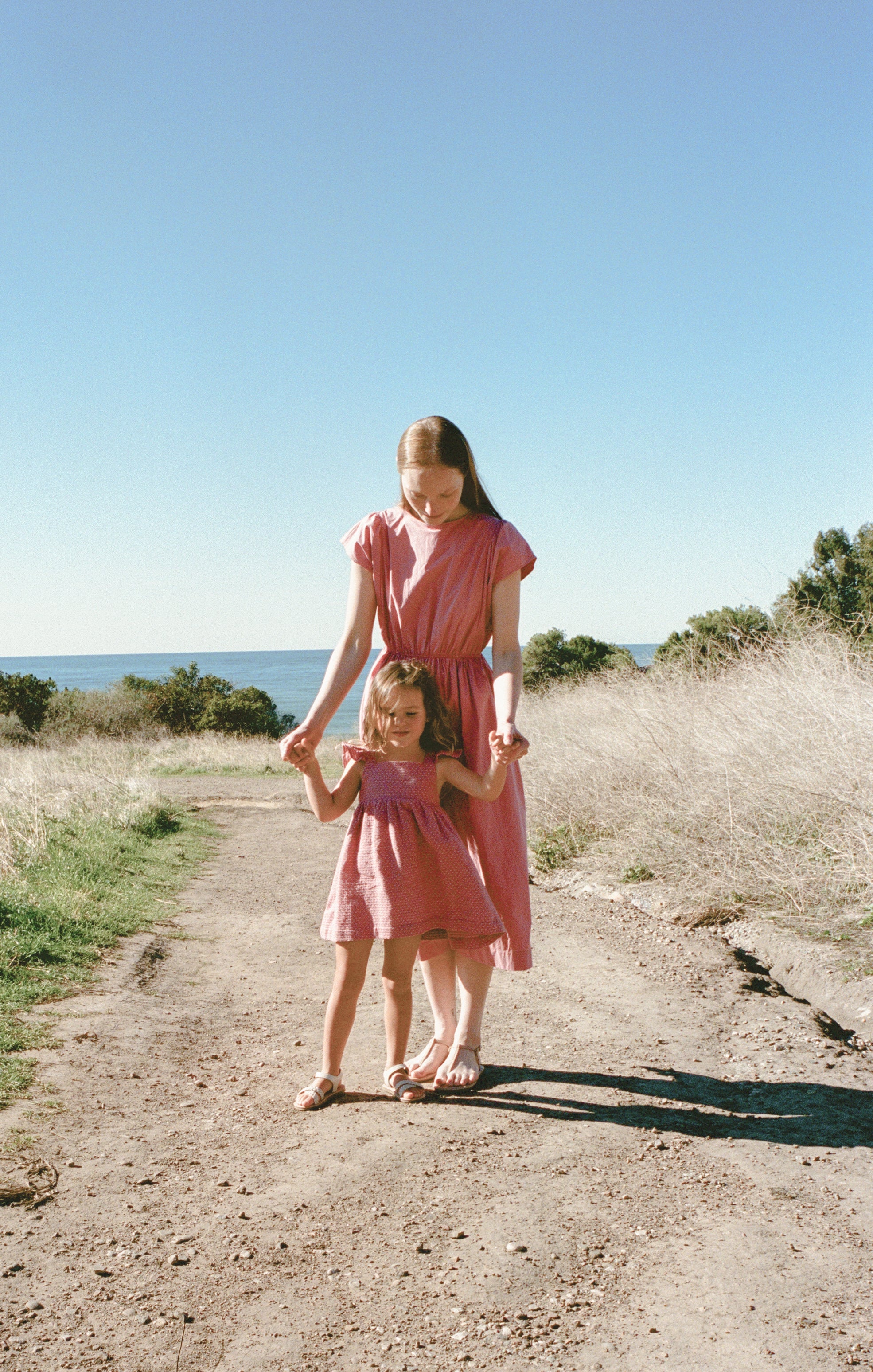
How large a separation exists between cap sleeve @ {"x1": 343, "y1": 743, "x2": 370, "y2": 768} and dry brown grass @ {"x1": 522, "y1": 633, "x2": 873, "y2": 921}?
108 inches

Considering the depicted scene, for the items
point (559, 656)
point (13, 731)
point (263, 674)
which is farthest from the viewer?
point (263, 674)

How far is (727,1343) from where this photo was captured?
173cm

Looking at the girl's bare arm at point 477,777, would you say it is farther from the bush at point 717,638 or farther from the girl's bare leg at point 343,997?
the bush at point 717,638

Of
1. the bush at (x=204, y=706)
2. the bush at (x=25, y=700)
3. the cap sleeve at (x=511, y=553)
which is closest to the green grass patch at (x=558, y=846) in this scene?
the cap sleeve at (x=511, y=553)

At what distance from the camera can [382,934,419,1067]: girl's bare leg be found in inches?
113

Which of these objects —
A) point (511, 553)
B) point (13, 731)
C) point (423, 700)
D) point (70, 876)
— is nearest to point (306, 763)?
point (423, 700)

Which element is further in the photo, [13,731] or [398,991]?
[13,731]

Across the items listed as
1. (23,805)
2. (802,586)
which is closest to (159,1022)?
(23,805)

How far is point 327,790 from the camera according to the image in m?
2.93

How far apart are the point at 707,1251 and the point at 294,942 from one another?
331 centimetres

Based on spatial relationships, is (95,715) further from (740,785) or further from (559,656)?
(740,785)

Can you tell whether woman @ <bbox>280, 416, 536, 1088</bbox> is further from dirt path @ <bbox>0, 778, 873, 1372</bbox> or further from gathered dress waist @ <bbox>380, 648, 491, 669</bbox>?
dirt path @ <bbox>0, 778, 873, 1372</bbox>

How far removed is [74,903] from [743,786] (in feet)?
12.8

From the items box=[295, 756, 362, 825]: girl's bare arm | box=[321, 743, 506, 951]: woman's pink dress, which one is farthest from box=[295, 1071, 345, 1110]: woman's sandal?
box=[295, 756, 362, 825]: girl's bare arm
